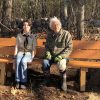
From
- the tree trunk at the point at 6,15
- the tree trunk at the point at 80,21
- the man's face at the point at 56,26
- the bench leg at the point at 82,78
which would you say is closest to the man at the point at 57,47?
the man's face at the point at 56,26

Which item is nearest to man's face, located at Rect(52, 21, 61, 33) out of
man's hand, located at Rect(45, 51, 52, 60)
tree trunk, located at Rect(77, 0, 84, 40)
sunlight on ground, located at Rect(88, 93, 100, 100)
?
man's hand, located at Rect(45, 51, 52, 60)

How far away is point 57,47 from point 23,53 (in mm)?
749

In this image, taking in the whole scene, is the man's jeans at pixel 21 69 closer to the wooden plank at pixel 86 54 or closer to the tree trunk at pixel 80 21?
the wooden plank at pixel 86 54

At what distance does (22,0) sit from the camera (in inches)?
497

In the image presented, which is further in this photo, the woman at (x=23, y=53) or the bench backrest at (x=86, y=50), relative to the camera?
the bench backrest at (x=86, y=50)

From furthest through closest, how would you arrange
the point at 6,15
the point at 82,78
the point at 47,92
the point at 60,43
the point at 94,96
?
the point at 6,15
the point at 60,43
the point at 82,78
the point at 47,92
the point at 94,96

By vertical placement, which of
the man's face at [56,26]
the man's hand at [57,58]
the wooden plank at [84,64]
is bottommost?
the wooden plank at [84,64]

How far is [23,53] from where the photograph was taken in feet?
23.9

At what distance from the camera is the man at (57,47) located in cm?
694

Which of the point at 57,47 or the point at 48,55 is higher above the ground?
the point at 57,47

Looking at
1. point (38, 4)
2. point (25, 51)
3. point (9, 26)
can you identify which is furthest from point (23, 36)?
point (38, 4)

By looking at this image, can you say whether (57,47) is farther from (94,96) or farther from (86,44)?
(94,96)

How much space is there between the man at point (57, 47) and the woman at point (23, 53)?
0.38 m

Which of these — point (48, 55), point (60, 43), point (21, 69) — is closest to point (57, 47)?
point (60, 43)
